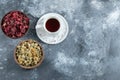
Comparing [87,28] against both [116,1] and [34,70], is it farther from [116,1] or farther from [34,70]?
[34,70]

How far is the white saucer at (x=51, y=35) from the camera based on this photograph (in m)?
1.74

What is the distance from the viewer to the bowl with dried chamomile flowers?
1712 millimetres

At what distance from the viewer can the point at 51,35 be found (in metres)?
1.73

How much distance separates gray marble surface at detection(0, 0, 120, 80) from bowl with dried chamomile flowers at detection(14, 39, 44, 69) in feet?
0.12

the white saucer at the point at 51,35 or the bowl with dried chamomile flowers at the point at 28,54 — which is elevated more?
the white saucer at the point at 51,35

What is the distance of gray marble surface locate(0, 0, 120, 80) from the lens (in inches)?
68.9

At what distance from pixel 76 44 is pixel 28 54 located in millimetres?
208

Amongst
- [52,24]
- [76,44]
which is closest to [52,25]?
[52,24]

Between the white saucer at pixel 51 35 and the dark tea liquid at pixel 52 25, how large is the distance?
20 millimetres

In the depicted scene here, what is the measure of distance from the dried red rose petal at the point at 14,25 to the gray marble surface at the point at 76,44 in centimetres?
3

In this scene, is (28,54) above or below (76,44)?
below

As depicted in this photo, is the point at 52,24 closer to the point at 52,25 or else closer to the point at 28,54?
the point at 52,25

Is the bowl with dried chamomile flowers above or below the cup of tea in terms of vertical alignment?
below

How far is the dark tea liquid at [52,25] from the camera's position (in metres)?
1.73
